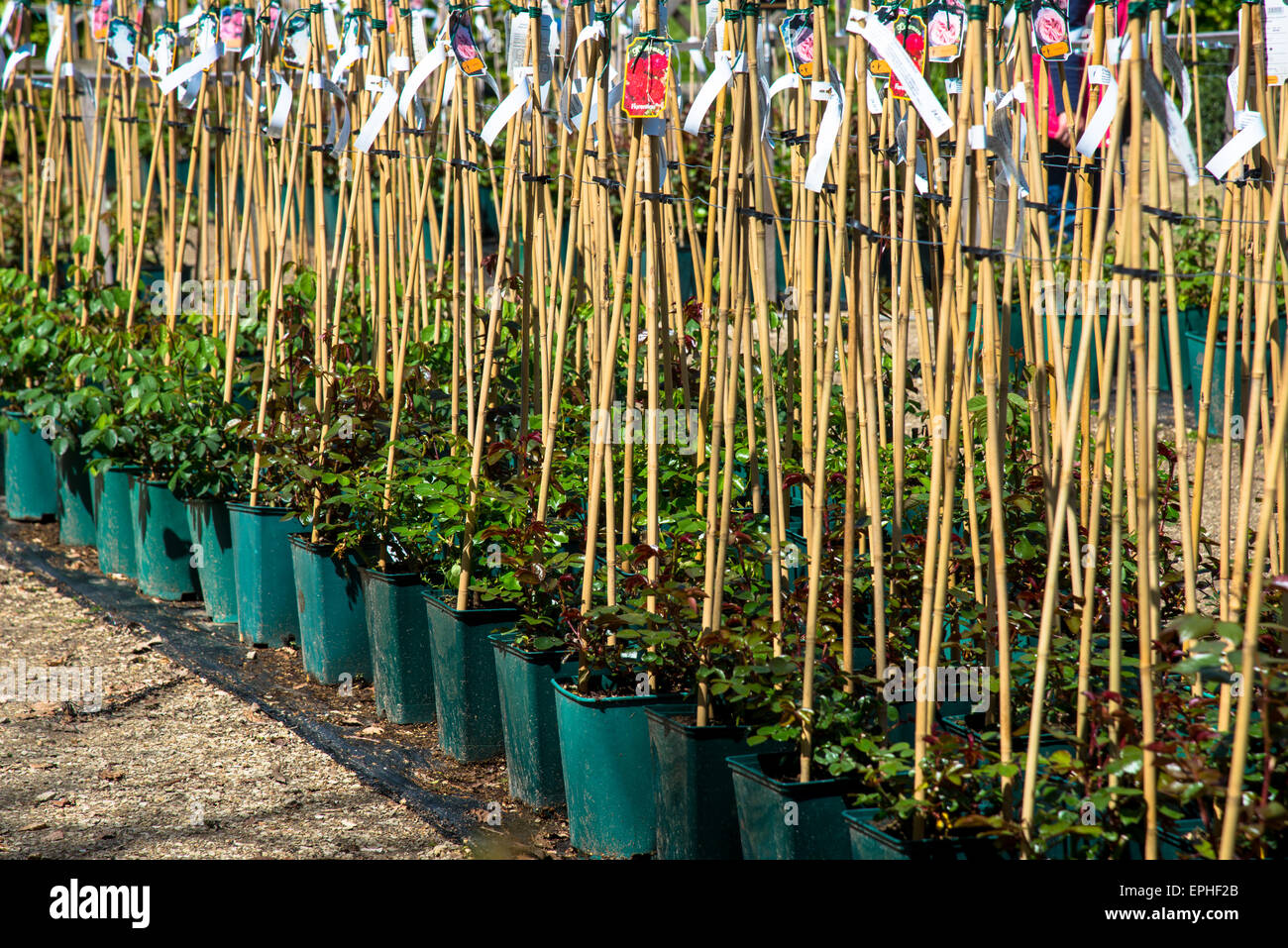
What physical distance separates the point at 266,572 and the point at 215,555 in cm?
29

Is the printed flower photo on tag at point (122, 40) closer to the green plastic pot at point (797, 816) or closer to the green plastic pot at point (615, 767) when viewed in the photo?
the green plastic pot at point (615, 767)

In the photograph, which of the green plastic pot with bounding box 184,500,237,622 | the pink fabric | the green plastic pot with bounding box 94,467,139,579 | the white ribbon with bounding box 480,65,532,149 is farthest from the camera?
the green plastic pot with bounding box 94,467,139,579

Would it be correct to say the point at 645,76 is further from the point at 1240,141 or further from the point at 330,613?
the point at 330,613

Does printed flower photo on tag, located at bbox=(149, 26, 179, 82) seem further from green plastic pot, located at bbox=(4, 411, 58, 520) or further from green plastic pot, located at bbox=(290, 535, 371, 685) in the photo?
green plastic pot, located at bbox=(290, 535, 371, 685)

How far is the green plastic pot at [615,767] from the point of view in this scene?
193cm

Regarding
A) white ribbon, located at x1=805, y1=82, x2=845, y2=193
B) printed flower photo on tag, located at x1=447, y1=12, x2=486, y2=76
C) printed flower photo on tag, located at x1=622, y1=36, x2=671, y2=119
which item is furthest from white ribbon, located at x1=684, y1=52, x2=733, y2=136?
printed flower photo on tag, located at x1=447, y1=12, x2=486, y2=76

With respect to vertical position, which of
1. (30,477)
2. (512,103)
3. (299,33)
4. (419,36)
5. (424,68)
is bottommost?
(30,477)

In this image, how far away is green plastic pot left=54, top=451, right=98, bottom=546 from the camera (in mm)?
3709

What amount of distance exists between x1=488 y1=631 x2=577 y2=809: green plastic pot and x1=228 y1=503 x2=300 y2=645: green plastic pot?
0.93 meters

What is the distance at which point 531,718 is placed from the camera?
2129 millimetres

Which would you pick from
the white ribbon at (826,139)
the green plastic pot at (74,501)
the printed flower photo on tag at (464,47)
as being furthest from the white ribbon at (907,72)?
the green plastic pot at (74,501)

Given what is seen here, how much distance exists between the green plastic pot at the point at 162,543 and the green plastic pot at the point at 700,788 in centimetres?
193

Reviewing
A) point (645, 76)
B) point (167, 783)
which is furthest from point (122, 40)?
point (645, 76)

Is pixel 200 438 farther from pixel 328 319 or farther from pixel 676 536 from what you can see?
pixel 676 536
